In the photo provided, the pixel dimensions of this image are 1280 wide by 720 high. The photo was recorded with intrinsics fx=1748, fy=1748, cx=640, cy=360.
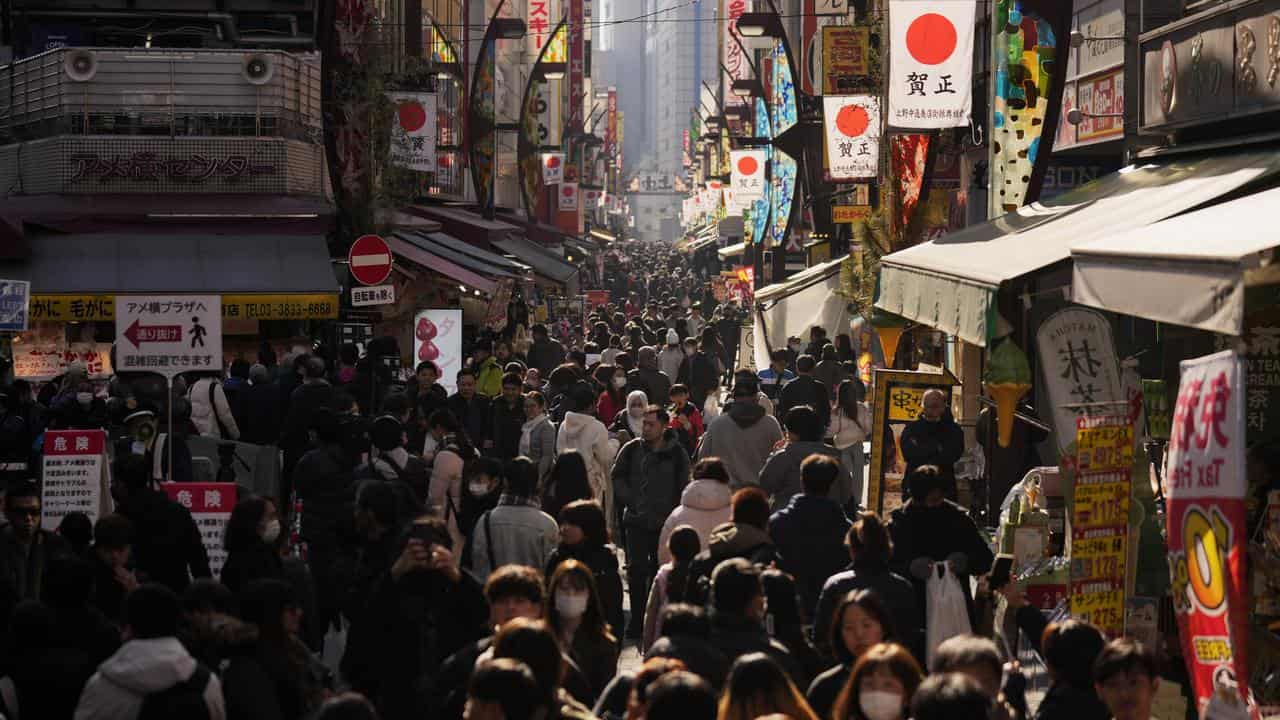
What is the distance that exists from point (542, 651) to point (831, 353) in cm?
1529

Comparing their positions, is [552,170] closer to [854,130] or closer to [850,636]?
[854,130]

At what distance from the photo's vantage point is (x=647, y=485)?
11898mm

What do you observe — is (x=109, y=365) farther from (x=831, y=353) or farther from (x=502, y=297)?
(x=831, y=353)

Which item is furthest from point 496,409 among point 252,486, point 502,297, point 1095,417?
point 502,297

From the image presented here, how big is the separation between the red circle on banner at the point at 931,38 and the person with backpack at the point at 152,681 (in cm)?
1279

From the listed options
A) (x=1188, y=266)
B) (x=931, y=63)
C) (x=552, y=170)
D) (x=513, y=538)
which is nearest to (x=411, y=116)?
(x=931, y=63)

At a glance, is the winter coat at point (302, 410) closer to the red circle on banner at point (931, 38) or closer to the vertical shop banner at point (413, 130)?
the red circle on banner at point (931, 38)

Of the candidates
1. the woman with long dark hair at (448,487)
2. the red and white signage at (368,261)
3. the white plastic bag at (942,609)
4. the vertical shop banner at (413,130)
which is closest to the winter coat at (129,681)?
the white plastic bag at (942,609)

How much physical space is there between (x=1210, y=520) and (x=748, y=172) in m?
37.8

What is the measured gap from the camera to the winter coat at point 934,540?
8562 millimetres

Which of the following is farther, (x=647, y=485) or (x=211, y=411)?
(x=211, y=411)

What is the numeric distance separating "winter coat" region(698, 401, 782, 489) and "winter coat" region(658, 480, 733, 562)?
9.19 ft

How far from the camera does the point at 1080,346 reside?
9961 mm

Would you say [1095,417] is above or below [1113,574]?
above
